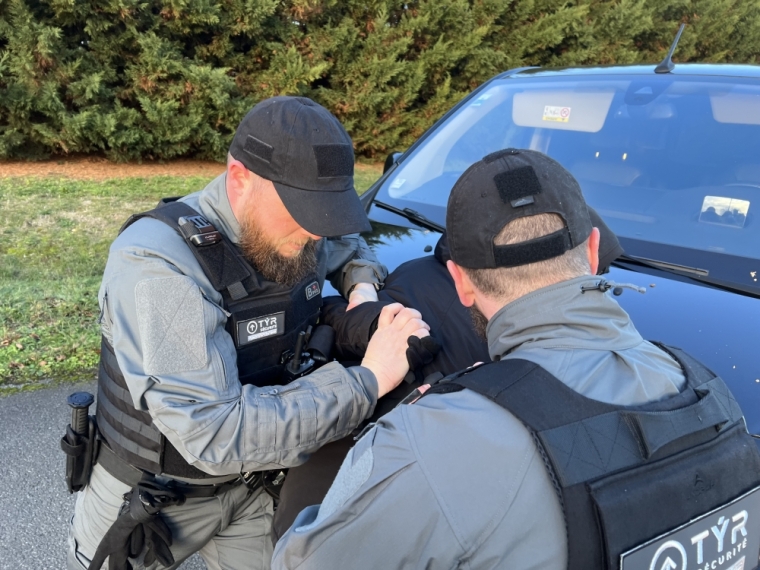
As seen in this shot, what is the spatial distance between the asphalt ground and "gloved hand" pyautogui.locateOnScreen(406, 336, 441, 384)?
1.48 m

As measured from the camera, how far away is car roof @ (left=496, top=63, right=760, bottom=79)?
2.70 m

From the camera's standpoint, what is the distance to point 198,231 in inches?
61.0

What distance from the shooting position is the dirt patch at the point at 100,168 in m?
9.25

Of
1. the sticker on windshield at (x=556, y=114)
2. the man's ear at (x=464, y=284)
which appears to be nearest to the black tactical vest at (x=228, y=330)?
the man's ear at (x=464, y=284)

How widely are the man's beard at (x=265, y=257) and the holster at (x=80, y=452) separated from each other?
26.7 inches

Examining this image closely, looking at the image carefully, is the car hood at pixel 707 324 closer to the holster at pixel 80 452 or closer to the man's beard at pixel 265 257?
the man's beard at pixel 265 257

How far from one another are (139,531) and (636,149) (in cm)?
231

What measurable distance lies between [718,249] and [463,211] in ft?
4.52

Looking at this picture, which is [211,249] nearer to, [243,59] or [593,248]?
[593,248]

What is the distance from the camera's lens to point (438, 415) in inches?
38.6

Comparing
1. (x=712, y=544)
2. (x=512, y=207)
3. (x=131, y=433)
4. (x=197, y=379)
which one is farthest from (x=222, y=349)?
(x=712, y=544)

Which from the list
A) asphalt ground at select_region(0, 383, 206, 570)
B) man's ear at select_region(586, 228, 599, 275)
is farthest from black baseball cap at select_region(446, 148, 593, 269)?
asphalt ground at select_region(0, 383, 206, 570)

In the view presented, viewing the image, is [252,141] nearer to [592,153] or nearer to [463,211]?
[463,211]

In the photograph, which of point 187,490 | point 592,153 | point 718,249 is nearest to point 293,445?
point 187,490
